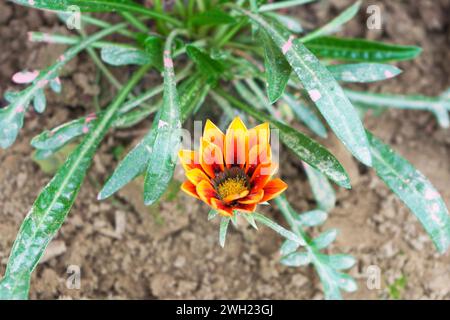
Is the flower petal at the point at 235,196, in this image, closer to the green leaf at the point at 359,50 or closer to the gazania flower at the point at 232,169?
the gazania flower at the point at 232,169

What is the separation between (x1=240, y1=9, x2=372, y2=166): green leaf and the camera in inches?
47.3

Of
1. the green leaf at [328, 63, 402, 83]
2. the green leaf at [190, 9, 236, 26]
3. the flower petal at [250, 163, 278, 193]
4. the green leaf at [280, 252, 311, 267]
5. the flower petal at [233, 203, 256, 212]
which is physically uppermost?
the green leaf at [190, 9, 236, 26]

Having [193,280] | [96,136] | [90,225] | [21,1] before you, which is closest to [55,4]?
[21,1]

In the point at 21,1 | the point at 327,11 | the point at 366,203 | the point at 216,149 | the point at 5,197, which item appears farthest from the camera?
the point at 327,11

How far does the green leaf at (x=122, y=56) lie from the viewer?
4.79 feet

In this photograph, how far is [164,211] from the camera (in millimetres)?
1640

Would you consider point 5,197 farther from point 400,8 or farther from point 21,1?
point 400,8

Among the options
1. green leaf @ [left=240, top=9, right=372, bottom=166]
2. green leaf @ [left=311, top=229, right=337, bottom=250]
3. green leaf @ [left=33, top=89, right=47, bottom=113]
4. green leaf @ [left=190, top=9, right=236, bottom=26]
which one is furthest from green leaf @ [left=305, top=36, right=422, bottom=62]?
green leaf @ [left=33, top=89, right=47, bottom=113]

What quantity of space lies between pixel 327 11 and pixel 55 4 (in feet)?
3.28

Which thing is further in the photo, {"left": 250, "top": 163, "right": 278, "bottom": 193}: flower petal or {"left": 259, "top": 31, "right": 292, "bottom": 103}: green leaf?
{"left": 259, "top": 31, "right": 292, "bottom": 103}: green leaf

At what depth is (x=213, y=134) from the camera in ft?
3.86

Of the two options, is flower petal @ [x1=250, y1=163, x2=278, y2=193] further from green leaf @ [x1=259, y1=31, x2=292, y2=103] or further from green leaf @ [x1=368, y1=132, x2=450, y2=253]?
green leaf @ [x1=368, y1=132, x2=450, y2=253]

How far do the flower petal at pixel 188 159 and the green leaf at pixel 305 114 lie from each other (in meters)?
0.58

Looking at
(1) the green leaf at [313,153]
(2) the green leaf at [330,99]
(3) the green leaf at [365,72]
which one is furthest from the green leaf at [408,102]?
(2) the green leaf at [330,99]
